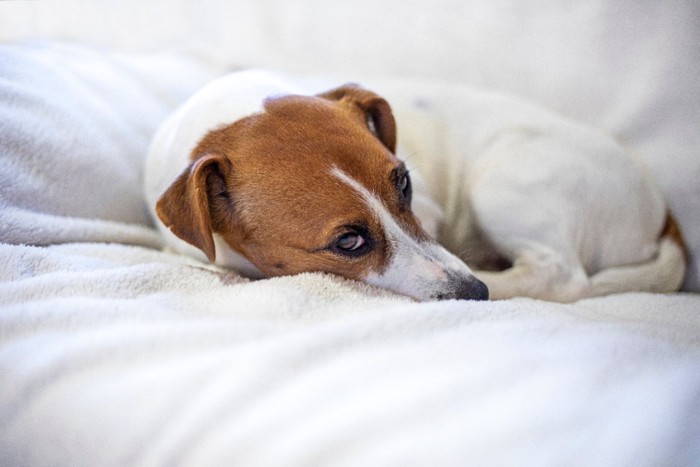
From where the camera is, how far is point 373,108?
1.84 m

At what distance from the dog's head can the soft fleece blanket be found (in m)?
0.14

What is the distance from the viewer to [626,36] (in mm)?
2062

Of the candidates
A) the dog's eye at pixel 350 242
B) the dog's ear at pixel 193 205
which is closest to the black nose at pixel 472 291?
the dog's eye at pixel 350 242

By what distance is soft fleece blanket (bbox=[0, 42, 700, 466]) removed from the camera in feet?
3.29

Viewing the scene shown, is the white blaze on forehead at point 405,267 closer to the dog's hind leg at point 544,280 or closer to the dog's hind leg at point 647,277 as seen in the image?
the dog's hind leg at point 544,280

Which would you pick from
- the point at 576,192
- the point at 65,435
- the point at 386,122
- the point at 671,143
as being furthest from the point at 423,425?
the point at 671,143

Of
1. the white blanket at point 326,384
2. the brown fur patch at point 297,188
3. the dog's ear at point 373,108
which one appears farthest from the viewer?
the dog's ear at point 373,108

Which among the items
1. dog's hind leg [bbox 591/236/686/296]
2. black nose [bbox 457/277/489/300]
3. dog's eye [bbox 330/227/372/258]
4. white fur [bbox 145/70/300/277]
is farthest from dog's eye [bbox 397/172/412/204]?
dog's hind leg [bbox 591/236/686/296]

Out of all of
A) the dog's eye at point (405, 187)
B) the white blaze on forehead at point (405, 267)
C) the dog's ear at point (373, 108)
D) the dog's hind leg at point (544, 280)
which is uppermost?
the dog's ear at point (373, 108)

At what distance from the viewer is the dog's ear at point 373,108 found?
71.9 inches

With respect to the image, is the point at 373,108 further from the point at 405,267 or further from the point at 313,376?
the point at 313,376

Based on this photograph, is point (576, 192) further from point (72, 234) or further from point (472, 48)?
point (72, 234)

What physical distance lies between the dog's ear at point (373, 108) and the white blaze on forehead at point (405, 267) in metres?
0.37

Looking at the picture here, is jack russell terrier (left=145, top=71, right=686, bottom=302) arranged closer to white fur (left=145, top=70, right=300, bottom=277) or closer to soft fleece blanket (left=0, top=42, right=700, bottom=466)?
white fur (left=145, top=70, right=300, bottom=277)
